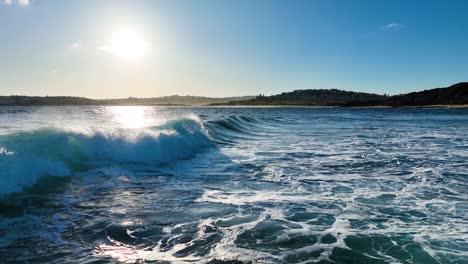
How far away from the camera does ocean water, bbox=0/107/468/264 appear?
555 cm

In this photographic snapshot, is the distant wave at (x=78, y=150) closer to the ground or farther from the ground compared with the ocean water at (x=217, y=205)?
farther from the ground

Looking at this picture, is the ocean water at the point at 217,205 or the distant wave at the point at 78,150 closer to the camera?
the ocean water at the point at 217,205

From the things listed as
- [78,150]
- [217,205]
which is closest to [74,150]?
[78,150]

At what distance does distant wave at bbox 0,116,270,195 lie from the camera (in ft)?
30.2

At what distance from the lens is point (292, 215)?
7340mm

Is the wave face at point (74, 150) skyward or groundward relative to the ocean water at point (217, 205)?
skyward

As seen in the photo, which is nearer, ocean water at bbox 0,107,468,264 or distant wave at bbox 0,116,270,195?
ocean water at bbox 0,107,468,264

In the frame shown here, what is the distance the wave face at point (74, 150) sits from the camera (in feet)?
30.1

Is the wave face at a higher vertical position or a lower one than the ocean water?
higher

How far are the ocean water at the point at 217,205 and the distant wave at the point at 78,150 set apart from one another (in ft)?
0.14

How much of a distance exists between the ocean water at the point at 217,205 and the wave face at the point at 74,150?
0.14 ft

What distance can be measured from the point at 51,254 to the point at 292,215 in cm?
408

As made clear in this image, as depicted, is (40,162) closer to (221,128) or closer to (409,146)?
(409,146)

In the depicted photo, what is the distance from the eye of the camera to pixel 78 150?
1232 centimetres
